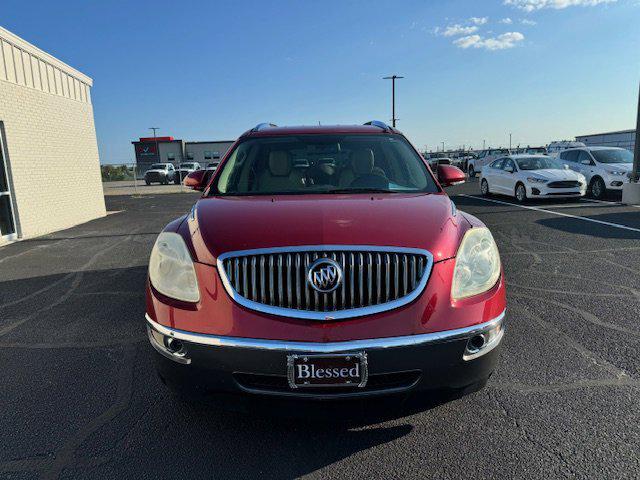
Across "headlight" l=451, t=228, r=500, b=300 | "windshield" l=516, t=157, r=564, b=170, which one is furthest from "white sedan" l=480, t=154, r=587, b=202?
"headlight" l=451, t=228, r=500, b=300

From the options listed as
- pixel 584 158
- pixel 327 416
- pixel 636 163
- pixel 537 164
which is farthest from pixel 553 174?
pixel 327 416

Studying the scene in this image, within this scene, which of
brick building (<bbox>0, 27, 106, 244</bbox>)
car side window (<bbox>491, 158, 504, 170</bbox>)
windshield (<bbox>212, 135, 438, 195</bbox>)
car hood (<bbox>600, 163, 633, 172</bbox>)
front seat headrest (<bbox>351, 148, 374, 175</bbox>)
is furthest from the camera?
car side window (<bbox>491, 158, 504, 170</bbox>)

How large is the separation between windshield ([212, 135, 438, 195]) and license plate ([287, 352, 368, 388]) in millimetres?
1544

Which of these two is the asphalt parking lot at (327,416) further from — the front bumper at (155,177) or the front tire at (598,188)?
the front bumper at (155,177)

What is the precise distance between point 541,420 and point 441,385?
83cm

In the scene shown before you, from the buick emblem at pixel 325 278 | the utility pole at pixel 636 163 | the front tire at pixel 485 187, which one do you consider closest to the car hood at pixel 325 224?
the buick emblem at pixel 325 278

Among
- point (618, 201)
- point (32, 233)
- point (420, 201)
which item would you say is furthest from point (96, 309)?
point (618, 201)

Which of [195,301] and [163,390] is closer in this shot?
[195,301]

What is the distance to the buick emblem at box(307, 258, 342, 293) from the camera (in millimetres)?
2195

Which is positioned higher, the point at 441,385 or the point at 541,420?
→ the point at 441,385

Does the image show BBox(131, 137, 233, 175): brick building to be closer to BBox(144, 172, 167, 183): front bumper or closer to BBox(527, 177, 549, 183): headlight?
BBox(144, 172, 167, 183): front bumper

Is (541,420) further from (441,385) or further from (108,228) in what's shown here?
(108,228)

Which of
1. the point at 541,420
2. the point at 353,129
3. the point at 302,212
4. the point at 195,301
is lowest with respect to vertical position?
the point at 541,420

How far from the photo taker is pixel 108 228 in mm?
10844
